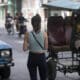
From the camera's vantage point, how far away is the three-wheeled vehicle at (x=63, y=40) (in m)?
10.1

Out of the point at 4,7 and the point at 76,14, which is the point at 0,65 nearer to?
the point at 76,14

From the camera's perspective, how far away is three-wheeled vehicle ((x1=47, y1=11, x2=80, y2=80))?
10133 mm

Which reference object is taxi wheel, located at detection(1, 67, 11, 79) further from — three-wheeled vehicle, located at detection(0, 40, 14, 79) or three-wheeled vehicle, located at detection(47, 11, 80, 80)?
three-wheeled vehicle, located at detection(47, 11, 80, 80)

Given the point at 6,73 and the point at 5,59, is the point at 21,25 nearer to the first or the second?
the point at 6,73

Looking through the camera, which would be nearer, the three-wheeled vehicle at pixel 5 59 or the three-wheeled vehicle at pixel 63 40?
the three-wheeled vehicle at pixel 63 40

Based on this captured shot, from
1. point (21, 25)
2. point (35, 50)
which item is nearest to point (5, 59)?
point (35, 50)

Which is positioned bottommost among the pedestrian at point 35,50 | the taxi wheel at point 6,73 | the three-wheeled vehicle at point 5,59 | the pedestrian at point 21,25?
the pedestrian at point 21,25

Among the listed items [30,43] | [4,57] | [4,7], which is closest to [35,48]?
[30,43]

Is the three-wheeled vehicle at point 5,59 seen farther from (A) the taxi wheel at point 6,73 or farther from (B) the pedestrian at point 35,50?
(B) the pedestrian at point 35,50

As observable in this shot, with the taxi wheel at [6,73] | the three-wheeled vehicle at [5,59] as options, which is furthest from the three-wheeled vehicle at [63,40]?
the taxi wheel at [6,73]

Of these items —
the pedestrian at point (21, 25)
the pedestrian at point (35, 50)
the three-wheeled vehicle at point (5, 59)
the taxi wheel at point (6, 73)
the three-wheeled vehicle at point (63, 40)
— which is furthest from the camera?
the pedestrian at point (21, 25)

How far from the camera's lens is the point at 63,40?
10781 mm

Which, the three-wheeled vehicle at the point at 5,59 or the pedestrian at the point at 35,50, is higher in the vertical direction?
the pedestrian at the point at 35,50

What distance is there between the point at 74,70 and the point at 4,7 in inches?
1381
